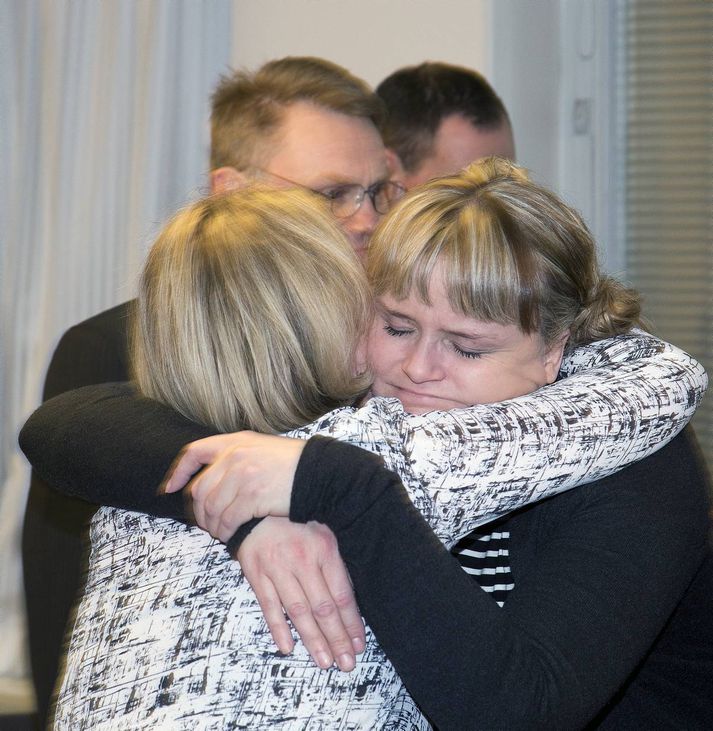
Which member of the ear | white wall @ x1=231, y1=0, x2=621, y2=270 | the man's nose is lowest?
the ear

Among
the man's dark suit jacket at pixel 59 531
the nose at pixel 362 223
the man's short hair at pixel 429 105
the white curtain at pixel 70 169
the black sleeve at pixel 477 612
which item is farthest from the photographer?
the man's short hair at pixel 429 105

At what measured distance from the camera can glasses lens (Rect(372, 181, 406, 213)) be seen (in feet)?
7.32

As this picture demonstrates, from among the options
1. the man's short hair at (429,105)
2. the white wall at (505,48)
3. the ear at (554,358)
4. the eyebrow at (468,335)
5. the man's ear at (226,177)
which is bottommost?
the ear at (554,358)

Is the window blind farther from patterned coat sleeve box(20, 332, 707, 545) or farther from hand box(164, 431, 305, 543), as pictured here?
hand box(164, 431, 305, 543)

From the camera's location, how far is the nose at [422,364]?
143cm

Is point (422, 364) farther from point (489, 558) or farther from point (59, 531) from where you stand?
point (59, 531)

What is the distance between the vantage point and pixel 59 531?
6.13 ft

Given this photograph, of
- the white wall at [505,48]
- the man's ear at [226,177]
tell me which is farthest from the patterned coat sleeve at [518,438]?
the white wall at [505,48]

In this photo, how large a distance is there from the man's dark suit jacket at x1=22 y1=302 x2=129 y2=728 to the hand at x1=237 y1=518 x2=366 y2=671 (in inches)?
33.7

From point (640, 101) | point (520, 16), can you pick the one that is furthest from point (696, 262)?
point (520, 16)

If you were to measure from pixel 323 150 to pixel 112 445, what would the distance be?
3.81ft

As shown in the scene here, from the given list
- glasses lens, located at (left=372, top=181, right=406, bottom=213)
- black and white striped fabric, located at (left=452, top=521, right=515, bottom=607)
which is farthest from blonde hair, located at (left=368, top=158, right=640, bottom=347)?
glasses lens, located at (left=372, top=181, right=406, bottom=213)

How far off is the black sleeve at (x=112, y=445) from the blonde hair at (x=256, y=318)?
41mm

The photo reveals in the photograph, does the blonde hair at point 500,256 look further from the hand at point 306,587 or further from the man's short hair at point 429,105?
the man's short hair at point 429,105
